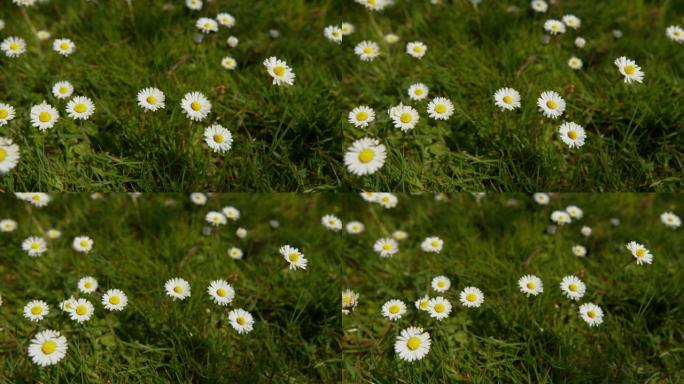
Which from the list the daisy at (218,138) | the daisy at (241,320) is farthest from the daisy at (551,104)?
the daisy at (241,320)

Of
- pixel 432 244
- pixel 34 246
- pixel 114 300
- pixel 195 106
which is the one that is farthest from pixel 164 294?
pixel 432 244

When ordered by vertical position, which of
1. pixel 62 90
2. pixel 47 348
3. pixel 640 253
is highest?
pixel 62 90

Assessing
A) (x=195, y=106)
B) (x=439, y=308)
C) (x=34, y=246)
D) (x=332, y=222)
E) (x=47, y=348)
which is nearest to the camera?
(x=47, y=348)

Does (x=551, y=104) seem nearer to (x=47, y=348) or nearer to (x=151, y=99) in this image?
(x=151, y=99)

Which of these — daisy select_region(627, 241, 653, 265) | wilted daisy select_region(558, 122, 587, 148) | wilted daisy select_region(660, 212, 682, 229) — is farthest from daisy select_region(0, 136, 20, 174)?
wilted daisy select_region(660, 212, 682, 229)

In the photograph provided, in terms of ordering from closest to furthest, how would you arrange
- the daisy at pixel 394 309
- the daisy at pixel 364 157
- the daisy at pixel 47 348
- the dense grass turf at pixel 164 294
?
the daisy at pixel 47 348, the dense grass turf at pixel 164 294, the daisy at pixel 364 157, the daisy at pixel 394 309

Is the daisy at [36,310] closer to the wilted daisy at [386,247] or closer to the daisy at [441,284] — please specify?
the wilted daisy at [386,247]

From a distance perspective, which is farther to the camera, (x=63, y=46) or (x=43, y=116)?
(x=63, y=46)
